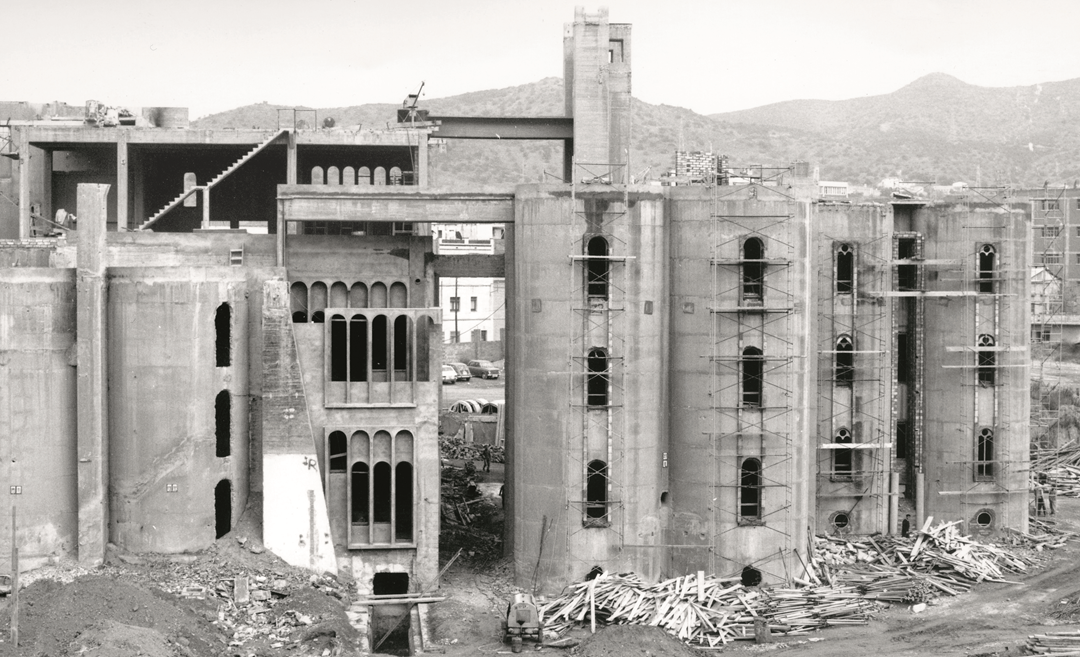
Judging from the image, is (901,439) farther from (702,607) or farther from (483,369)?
(483,369)

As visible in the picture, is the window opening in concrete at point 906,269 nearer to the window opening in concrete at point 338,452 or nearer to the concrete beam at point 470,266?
the concrete beam at point 470,266

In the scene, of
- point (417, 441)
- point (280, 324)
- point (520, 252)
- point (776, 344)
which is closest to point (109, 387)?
point (280, 324)

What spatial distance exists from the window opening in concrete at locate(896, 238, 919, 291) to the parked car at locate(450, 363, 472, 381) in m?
47.5

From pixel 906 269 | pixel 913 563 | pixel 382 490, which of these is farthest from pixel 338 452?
pixel 906 269

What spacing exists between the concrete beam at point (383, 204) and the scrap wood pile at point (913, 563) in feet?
58.0

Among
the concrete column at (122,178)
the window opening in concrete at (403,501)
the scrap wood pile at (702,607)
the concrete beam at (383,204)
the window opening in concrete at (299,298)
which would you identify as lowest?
the scrap wood pile at (702,607)

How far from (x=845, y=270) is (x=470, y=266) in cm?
1541

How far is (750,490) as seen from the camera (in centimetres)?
5047

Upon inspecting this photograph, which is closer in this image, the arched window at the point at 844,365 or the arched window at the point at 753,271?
the arched window at the point at 753,271

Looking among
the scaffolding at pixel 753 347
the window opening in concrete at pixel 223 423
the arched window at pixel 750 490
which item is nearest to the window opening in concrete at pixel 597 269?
the scaffolding at pixel 753 347

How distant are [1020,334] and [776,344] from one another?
45.3 ft

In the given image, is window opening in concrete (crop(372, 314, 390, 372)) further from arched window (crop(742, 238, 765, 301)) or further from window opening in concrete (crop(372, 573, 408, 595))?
arched window (crop(742, 238, 765, 301))

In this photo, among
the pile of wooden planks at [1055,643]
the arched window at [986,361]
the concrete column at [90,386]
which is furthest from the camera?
the arched window at [986,361]

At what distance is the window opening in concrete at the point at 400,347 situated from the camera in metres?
52.4
